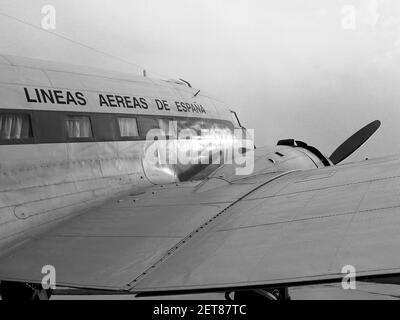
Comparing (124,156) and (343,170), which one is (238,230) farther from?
(124,156)

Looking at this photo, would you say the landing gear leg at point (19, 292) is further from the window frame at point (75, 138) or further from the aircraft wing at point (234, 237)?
the window frame at point (75, 138)

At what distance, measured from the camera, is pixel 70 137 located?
6527mm

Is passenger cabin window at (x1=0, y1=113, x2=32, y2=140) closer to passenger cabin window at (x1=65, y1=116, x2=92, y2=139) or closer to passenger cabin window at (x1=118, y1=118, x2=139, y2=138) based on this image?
passenger cabin window at (x1=65, y1=116, x2=92, y2=139)

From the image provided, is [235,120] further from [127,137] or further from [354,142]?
[127,137]

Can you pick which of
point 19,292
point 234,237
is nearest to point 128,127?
point 19,292

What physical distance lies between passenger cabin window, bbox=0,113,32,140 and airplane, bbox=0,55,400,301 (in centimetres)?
1

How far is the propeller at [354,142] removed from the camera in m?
11.4

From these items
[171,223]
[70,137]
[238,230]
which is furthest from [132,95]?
[238,230]

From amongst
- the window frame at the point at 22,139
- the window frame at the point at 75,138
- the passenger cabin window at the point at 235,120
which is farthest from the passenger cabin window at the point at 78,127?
the passenger cabin window at the point at 235,120

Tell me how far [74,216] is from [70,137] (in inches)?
45.4

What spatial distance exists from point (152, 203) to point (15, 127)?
207 cm

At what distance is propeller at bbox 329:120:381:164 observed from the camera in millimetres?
11422

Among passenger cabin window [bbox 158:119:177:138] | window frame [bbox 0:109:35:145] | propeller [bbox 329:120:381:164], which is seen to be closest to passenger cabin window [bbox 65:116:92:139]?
window frame [bbox 0:109:35:145]

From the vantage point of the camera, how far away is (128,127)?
7.70 metres
